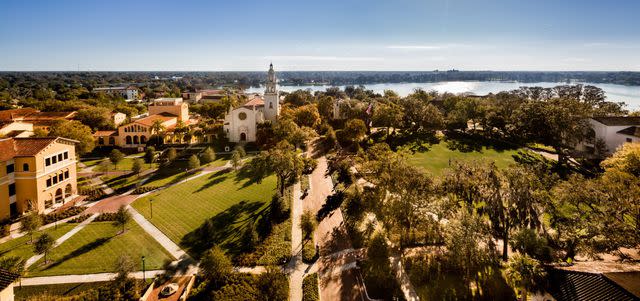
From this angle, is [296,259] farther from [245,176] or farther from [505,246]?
[245,176]

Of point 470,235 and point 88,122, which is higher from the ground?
point 88,122

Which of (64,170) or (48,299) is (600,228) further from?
(64,170)

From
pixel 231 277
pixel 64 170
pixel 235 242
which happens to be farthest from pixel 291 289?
pixel 64 170

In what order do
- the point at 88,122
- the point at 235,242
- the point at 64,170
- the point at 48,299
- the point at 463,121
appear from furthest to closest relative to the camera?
the point at 463,121 < the point at 88,122 < the point at 64,170 < the point at 235,242 < the point at 48,299

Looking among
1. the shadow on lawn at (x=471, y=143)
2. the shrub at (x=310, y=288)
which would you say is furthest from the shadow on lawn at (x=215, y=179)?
the shadow on lawn at (x=471, y=143)

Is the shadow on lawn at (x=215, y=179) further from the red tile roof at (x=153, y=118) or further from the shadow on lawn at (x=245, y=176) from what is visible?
the red tile roof at (x=153, y=118)

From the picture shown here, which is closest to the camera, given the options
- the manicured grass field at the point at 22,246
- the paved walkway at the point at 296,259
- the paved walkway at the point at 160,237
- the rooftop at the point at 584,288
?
the rooftop at the point at 584,288

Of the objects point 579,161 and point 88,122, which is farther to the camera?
point 88,122
